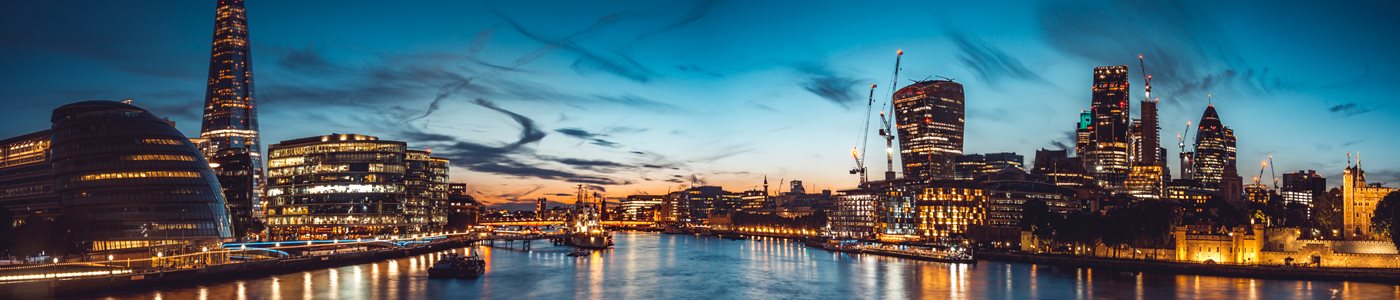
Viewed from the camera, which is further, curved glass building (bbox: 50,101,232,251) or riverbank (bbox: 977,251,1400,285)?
curved glass building (bbox: 50,101,232,251)

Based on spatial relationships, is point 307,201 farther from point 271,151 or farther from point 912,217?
point 912,217

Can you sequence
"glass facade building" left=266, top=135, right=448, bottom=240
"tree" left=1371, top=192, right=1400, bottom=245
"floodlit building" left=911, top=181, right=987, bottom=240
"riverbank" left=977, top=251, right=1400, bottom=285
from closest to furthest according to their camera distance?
"riverbank" left=977, top=251, right=1400, bottom=285 < "tree" left=1371, top=192, right=1400, bottom=245 < "glass facade building" left=266, top=135, right=448, bottom=240 < "floodlit building" left=911, top=181, right=987, bottom=240

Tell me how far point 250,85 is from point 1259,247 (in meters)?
164

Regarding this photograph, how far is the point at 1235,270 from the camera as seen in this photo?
90.2 meters

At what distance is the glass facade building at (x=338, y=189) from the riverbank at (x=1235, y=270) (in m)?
91.7

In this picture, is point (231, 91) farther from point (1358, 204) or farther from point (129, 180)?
point (1358, 204)

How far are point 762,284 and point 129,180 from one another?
190 ft

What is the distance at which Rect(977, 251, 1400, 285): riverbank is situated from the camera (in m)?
83.4

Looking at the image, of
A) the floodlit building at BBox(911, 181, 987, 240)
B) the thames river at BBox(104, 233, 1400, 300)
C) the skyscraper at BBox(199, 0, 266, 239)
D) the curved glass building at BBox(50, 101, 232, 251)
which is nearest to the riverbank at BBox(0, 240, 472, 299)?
the thames river at BBox(104, 233, 1400, 300)

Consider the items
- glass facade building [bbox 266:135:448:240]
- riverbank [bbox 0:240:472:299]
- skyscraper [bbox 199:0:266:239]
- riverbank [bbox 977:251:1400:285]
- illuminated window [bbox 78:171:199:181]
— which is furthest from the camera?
skyscraper [bbox 199:0:266:239]

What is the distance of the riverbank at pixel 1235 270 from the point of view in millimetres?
83375

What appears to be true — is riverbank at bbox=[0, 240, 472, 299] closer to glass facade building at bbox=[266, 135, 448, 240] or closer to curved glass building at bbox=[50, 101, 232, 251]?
curved glass building at bbox=[50, 101, 232, 251]

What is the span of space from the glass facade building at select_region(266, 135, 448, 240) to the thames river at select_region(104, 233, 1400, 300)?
118ft

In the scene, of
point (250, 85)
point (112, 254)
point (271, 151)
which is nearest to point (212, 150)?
point (250, 85)
